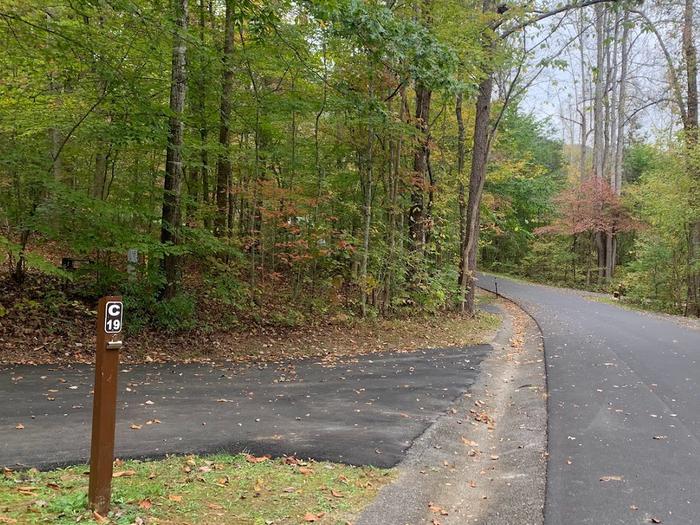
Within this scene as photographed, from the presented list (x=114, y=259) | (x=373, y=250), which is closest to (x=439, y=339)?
(x=373, y=250)

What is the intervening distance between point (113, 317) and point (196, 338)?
6882 mm

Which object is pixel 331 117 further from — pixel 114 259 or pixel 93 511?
pixel 93 511

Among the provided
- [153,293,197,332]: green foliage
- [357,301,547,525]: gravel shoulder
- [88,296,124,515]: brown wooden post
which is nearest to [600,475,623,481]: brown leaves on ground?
[357,301,547,525]: gravel shoulder

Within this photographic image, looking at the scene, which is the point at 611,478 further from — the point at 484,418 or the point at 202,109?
the point at 202,109

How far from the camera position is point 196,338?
31.9 feet

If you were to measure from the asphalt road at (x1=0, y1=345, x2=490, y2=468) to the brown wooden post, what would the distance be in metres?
1.27

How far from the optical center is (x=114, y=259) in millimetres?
11188

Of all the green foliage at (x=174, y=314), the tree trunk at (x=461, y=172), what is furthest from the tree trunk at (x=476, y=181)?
the green foliage at (x=174, y=314)

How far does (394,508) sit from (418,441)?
1404 mm

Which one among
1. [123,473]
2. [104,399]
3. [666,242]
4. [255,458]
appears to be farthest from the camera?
[666,242]

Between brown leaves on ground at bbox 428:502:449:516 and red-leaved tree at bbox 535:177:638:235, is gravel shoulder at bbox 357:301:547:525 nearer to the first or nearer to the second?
brown leaves on ground at bbox 428:502:449:516

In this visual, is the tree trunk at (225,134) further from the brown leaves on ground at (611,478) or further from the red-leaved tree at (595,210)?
the red-leaved tree at (595,210)

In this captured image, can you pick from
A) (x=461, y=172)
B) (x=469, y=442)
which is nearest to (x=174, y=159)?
(x=469, y=442)

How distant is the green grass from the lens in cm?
317
